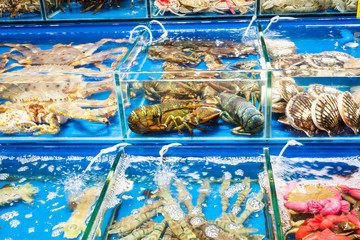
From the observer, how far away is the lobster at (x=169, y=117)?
183 cm

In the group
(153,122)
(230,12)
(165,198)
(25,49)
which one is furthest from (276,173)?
(25,49)

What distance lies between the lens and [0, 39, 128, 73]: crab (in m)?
2.13

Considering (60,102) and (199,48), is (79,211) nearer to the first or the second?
(60,102)

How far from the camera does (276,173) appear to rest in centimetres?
167

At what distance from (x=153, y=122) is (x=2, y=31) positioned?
1.73 m

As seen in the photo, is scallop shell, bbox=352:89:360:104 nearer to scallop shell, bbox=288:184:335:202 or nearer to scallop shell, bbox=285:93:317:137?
scallop shell, bbox=285:93:317:137

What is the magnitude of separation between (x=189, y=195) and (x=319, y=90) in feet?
2.85

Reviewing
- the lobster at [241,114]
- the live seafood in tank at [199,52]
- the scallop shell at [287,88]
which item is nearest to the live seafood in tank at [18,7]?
the live seafood in tank at [199,52]

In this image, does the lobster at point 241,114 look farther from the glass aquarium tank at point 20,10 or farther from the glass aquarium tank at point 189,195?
the glass aquarium tank at point 20,10

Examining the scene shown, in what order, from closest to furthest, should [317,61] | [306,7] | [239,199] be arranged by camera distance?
[239,199]
[317,61]
[306,7]

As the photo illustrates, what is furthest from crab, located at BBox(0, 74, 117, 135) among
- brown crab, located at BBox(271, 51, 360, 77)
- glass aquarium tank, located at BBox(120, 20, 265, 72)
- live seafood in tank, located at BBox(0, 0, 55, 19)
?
live seafood in tank, located at BBox(0, 0, 55, 19)

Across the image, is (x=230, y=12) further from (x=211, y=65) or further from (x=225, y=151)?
(x=225, y=151)

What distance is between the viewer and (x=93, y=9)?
288 centimetres

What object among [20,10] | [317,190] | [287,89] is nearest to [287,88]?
[287,89]
